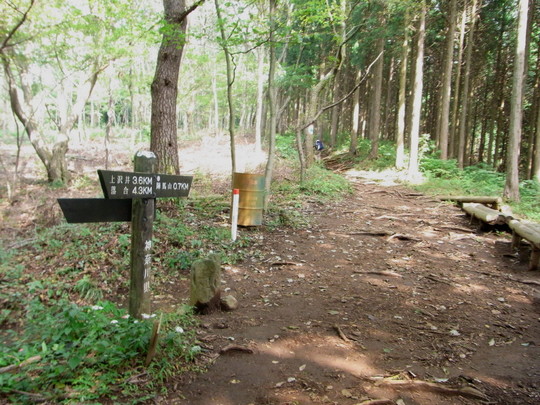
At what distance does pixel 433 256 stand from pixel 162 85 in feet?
22.4

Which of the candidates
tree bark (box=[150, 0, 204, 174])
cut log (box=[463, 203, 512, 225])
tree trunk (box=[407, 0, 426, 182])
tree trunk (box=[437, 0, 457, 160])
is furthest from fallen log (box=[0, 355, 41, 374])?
tree trunk (box=[437, 0, 457, 160])

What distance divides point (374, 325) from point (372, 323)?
0.05 metres

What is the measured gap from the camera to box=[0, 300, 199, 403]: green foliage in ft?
8.48

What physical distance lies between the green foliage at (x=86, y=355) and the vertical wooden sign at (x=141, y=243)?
7.5 inches

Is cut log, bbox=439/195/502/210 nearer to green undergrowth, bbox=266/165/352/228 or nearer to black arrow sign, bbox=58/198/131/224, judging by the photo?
green undergrowth, bbox=266/165/352/228

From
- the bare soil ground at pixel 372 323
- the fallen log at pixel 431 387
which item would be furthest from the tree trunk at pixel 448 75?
the fallen log at pixel 431 387

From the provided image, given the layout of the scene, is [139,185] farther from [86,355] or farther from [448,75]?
[448,75]

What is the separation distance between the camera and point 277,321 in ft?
14.0

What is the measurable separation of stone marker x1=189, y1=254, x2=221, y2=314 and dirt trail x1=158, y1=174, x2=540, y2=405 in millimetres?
190

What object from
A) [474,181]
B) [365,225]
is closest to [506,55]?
[474,181]

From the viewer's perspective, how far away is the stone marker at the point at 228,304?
4.50 meters

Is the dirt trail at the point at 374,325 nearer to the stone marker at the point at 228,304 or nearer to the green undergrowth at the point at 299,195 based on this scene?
the stone marker at the point at 228,304

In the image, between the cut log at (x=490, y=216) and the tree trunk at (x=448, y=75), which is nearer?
the cut log at (x=490, y=216)

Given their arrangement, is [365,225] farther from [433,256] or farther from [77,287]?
[77,287]
